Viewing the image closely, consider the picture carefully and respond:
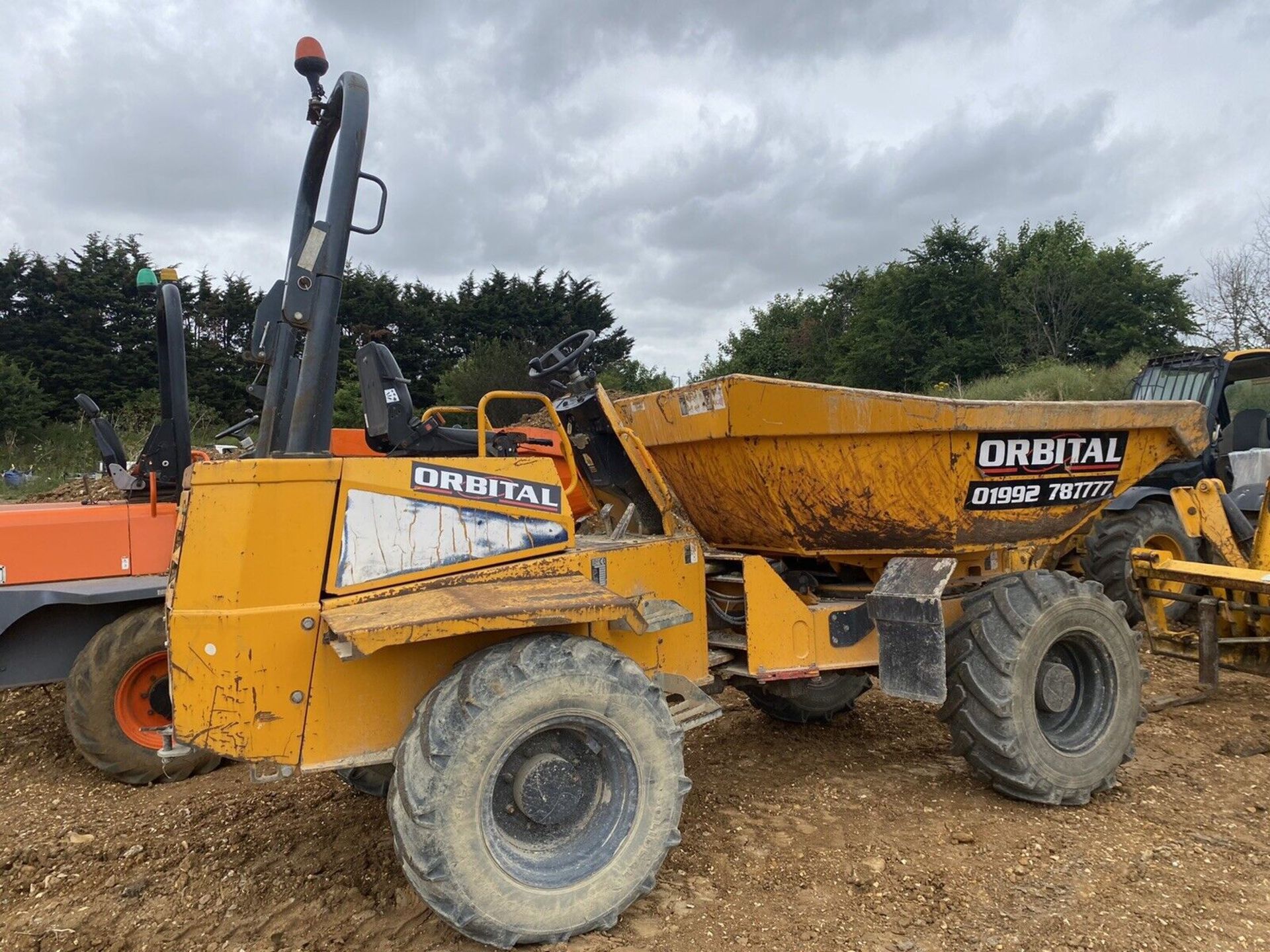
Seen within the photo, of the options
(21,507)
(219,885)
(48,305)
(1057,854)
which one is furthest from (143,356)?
(1057,854)

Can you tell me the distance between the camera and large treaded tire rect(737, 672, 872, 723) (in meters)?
4.81

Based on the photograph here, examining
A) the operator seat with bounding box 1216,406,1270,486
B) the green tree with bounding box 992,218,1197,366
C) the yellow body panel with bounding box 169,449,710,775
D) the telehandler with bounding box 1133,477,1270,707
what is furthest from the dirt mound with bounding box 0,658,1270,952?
the green tree with bounding box 992,218,1197,366

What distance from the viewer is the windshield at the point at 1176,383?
7852mm

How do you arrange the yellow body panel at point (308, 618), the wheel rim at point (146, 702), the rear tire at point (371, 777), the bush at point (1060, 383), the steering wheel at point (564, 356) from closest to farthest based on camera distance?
the yellow body panel at point (308, 618)
the rear tire at point (371, 777)
the steering wheel at point (564, 356)
the wheel rim at point (146, 702)
the bush at point (1060, 383)

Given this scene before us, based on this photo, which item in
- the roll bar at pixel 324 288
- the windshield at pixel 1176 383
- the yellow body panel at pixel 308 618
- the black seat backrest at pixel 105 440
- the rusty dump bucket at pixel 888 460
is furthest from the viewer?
the windshield at pixel 1176 383

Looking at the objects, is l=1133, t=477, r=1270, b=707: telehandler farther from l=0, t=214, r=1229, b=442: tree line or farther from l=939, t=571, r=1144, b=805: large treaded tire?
l=0, t=214, r=1229, b=442: tree line

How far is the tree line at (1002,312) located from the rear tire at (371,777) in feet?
69.0

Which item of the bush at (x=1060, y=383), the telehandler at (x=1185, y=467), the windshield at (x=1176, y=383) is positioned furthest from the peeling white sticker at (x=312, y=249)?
the bush at (x=1060, y=383)

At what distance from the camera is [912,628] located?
12.1 feet

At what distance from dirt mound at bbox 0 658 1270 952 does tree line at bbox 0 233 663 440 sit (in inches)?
580

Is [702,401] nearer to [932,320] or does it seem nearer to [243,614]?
[243,614]

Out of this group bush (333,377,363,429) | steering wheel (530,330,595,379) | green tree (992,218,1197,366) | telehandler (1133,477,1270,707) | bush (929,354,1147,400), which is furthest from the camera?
green tree (992,218,1197,366)

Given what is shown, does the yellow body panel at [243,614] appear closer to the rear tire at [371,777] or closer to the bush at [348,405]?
the rear tire at [371,777]

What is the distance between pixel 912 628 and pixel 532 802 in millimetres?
1741
